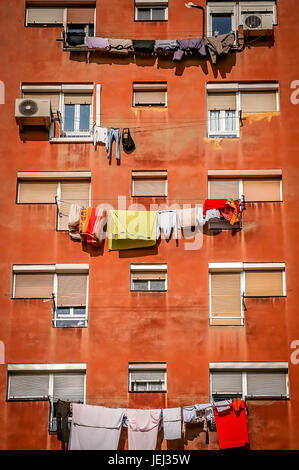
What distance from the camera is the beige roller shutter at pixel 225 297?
21094 millimetres

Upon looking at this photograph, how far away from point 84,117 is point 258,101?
543cm

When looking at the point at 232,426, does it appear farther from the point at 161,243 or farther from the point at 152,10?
the point at 152,10

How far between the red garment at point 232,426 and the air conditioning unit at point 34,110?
983cm

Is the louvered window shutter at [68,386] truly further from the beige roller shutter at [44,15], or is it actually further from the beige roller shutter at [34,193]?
the beige roller shutter at [44,15]

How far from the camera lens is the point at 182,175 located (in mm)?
22094

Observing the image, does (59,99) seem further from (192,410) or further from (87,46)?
(192,410)

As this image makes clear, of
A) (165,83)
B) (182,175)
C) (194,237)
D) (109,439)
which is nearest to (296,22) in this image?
(165,83)

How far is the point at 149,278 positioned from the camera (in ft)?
70.4

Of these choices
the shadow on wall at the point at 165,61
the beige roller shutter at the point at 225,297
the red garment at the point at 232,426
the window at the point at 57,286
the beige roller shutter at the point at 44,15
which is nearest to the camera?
the red garment at the point at 232,426

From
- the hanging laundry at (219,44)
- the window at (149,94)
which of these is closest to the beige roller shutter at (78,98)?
the window at (149,94)

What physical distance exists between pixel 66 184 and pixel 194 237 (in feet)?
13.9

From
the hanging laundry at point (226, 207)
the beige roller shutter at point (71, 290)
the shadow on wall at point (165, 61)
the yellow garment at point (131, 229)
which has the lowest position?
the beige roller shutter at point (71, 290)

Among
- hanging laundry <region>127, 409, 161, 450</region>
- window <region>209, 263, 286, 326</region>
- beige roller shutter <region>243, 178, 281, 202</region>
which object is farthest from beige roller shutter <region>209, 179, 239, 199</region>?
hanging laundry <region>127, 409, 161, 450</region>

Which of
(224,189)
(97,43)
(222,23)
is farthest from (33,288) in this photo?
(222,23)
